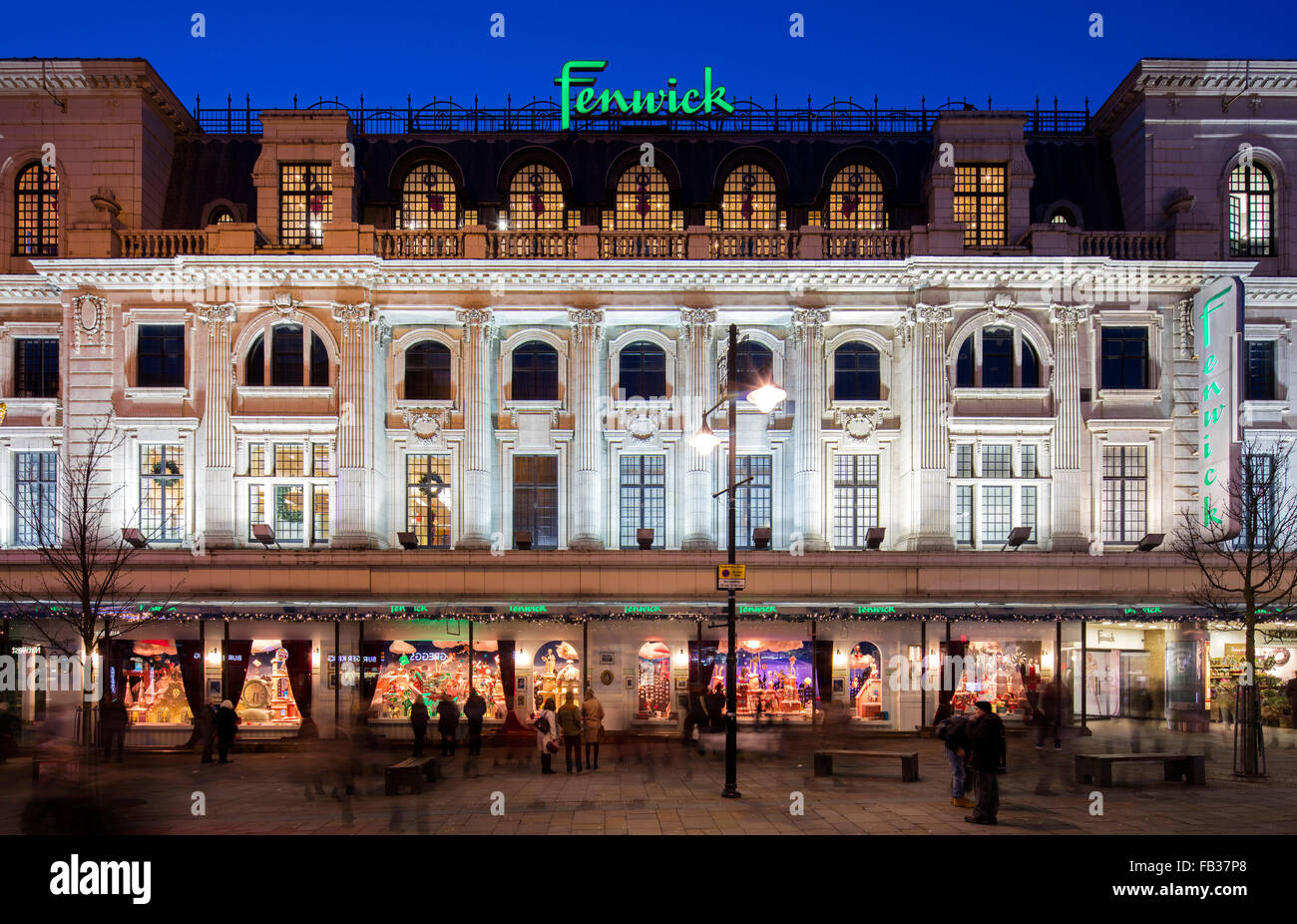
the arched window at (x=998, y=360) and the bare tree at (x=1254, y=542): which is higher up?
the arched window at (x=998, y=360)

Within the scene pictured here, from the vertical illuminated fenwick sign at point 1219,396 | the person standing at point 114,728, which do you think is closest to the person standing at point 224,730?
the person standing at point 114,728

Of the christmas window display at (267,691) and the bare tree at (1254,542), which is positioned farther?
the christmas window display at (267,691)

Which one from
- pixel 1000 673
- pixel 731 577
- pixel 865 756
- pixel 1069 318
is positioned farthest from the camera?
pixel 1069 318

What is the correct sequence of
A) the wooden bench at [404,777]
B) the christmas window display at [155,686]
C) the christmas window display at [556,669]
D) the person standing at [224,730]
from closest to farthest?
the wooden bench at [404,777] < the person standing at [224,730] < the christmas window display at [155,686] < the christmas window display at [556,669]

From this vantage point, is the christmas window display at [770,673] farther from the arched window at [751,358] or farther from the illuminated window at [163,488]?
the illuminated window at [163,488]

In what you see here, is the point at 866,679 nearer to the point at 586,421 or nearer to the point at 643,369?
the point at 586,421

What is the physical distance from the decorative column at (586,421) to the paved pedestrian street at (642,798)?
8.41 metres

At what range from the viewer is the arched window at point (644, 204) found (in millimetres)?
32719

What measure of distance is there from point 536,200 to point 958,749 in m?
22.9

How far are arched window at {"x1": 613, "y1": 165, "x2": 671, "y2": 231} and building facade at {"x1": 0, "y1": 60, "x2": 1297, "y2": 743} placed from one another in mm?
105

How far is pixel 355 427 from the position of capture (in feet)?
99.0

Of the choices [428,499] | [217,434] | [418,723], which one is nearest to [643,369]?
[428,499]

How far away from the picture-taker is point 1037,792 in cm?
1872

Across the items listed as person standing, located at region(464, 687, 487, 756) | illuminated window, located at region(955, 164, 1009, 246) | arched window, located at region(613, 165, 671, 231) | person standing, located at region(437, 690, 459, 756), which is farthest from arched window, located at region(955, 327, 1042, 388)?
person standing, located at region(437, 690, 459, 756)
